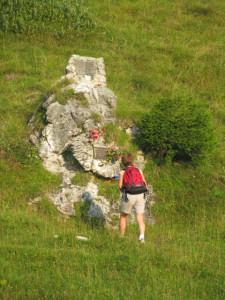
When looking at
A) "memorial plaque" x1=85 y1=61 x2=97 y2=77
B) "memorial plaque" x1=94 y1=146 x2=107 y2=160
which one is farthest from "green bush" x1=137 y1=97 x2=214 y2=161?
"memorial plaque" x1=85 y1=61 x2=97 y2=77

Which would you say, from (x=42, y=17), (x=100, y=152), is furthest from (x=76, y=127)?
(x=42, y=17)

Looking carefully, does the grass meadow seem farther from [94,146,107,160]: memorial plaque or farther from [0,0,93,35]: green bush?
[94,146,107,160]: memorial plaque

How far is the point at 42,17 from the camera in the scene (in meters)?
26.0

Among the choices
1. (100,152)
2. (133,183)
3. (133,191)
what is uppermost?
(133,183)

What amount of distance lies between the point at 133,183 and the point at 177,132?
4.66m

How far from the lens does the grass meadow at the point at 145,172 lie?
10273mm

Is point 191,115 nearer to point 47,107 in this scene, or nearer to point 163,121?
point 163,121

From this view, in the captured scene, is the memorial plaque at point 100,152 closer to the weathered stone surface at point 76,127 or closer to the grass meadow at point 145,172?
the weathered stone surface at point 76,127

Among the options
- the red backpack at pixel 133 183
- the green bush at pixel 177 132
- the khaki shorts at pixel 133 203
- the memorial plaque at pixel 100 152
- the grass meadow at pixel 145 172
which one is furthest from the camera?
the green bush at pixel 177 132

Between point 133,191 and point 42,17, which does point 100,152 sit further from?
point 42,17

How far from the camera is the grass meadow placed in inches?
404

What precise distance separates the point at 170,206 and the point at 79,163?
2646mm

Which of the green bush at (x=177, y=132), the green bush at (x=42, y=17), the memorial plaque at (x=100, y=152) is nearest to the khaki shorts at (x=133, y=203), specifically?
the memorial plaque at (x=100, y=152)

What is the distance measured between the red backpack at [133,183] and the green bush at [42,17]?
13469 millimetres
